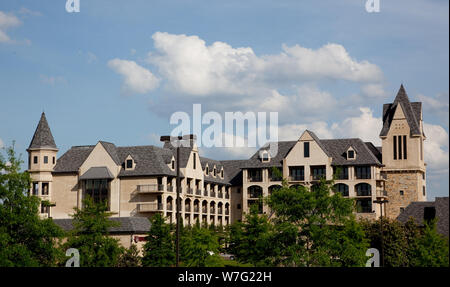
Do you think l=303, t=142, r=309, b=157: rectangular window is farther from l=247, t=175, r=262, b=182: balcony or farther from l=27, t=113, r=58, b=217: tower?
l=27, t=113, r=58, b=217: tower

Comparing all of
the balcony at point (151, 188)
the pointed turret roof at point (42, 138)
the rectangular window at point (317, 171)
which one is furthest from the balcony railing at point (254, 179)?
the pointed turret roof at point (42, 138)

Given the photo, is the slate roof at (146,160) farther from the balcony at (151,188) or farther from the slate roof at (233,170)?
the slate roof at (233,170)

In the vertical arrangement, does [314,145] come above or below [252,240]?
above

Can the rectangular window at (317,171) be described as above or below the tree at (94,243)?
above

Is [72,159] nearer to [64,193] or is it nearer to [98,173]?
[64,193]

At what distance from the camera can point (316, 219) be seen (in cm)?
4450

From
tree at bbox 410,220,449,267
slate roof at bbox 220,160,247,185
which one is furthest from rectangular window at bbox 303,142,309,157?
tree at bbox 410,220,449,267

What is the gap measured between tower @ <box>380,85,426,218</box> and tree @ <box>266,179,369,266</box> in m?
55.0

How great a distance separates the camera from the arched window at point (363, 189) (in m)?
99.6

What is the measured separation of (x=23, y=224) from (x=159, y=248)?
22.4 m

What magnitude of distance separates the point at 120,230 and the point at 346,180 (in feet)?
130
